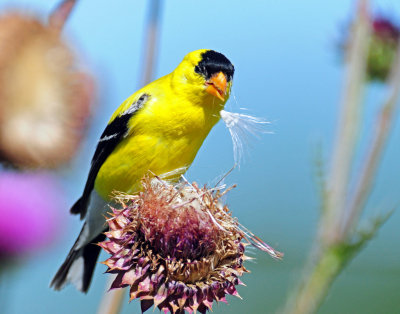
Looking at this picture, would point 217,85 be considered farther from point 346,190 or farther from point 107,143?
point 346,190

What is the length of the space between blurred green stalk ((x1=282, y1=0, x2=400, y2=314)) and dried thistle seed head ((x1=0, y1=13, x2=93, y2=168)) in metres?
0.92

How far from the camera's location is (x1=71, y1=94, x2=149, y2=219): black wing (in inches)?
73.7

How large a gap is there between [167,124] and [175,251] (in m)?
0.60

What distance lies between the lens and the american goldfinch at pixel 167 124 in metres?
1.77

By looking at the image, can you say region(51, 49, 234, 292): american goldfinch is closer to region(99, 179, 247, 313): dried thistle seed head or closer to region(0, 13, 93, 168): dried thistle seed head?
region(0, 13, 93, 168): dried thistle seed head

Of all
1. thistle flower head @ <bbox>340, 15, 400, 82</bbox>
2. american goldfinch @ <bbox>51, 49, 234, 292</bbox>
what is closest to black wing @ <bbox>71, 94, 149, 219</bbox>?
american goldfinch @ <bbox>51, 49, 234, 292</bbox>

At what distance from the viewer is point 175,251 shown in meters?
1.29

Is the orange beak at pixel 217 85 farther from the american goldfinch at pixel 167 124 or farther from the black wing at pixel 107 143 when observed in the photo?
the black wing at pixel 107 143

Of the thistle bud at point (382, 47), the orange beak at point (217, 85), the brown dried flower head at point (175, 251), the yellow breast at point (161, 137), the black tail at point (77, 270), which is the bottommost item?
the black tail at point (77, 270)

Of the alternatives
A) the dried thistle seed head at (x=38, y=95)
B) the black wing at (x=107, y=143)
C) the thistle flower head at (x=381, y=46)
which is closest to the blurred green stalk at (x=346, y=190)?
the black wing at (x=107, y=143)

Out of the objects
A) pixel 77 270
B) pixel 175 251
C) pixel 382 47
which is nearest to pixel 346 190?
pixel 175 251

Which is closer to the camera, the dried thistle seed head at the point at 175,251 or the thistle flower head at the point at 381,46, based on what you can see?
the dried thistle seed head at the point at 175,251

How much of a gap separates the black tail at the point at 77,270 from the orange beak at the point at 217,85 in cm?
81

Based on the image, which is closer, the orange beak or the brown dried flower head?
the brown dried flower head
